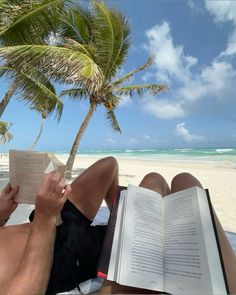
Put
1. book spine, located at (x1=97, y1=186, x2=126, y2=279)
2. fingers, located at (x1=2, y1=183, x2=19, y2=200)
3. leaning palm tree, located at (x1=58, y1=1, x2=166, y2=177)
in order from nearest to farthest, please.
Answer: book spine, located at (x1=97, y1=186, x2=126, y2=279)
fingers, located at (x1=2, y1=183, x2=19, y2=200)
leaning palm tree, located at (x1=58, y1=1, x2=166, y2=177)

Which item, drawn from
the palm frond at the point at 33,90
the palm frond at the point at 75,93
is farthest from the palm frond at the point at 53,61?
the palm frond at the point at 75,93

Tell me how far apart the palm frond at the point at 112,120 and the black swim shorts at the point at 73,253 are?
304 inches

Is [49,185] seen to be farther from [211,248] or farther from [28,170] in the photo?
[211,248]

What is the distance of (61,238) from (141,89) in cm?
808

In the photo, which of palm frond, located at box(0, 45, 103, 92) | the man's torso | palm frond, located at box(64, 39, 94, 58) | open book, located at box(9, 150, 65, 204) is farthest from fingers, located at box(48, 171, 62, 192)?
palm frond, located at box(64, 39, 94, 58)

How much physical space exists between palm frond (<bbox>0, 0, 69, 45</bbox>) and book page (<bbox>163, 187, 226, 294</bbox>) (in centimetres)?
449

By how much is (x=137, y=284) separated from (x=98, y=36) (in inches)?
266

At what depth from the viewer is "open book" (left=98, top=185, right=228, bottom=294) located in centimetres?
74

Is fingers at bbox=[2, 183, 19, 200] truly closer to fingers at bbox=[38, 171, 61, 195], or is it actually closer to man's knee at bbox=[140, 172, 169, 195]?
fingers at bbox=[38, 171, 61, 195]

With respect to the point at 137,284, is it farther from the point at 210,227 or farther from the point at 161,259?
the point at 210,227

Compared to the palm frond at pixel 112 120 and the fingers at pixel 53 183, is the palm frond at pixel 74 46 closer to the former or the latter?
the palm frond at pixel 112 120

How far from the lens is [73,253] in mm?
1041

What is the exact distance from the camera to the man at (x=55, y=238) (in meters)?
0.76

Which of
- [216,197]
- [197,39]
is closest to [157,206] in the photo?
[216,197]
